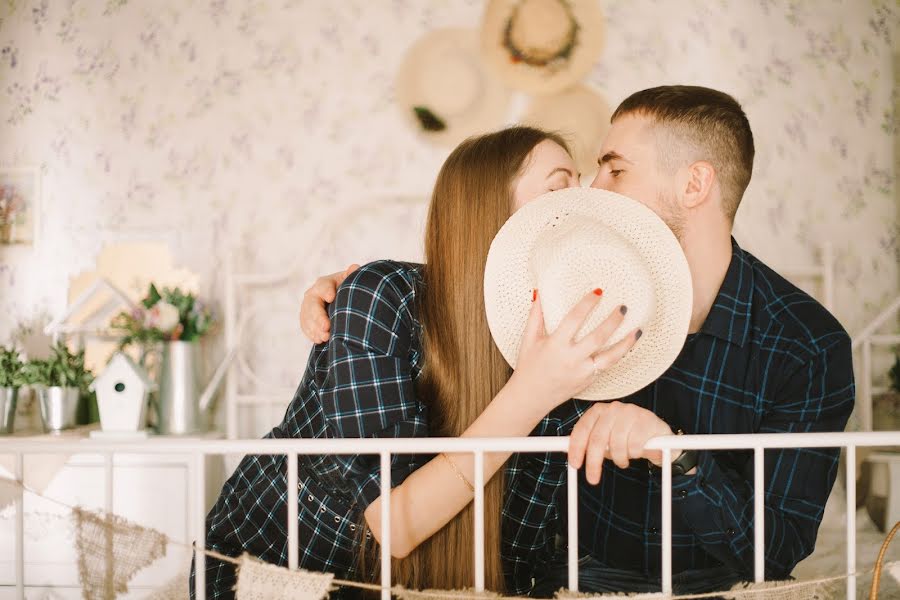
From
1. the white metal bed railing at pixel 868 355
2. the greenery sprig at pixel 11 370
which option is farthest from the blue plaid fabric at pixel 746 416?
the greenery sprig at pixel 11 370

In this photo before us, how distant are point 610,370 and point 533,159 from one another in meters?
0.37

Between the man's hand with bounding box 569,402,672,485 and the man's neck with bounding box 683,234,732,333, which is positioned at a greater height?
the man's neck with bounding box 683,234,732,333

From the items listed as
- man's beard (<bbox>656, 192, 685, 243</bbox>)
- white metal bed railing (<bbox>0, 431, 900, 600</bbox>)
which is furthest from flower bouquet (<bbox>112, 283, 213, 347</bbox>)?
man's beard (<bbox>656, 192, 685, 243</bbox>)

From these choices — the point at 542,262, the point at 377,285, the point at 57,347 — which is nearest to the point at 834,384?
the point at 542,262

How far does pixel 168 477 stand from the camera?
217 centimetres

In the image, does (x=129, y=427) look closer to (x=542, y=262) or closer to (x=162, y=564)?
(x=162, y=564)

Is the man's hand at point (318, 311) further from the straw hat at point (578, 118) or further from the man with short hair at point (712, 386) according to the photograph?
the straw hat at point (578, 118)

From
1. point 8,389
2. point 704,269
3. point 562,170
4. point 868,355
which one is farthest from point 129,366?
point 868,355

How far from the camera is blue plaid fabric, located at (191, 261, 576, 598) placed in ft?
3.34

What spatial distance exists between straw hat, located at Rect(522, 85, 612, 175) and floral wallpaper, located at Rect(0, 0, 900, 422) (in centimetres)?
7

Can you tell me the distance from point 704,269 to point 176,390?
1.76 meters

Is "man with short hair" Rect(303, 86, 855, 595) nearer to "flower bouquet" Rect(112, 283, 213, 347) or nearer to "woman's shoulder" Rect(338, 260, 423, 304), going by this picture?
"woman's shoulder" Rect(338, 260, 423, 304)

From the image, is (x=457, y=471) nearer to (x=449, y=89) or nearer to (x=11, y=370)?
(x=449, y=89)

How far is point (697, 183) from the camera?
4.27 ft
